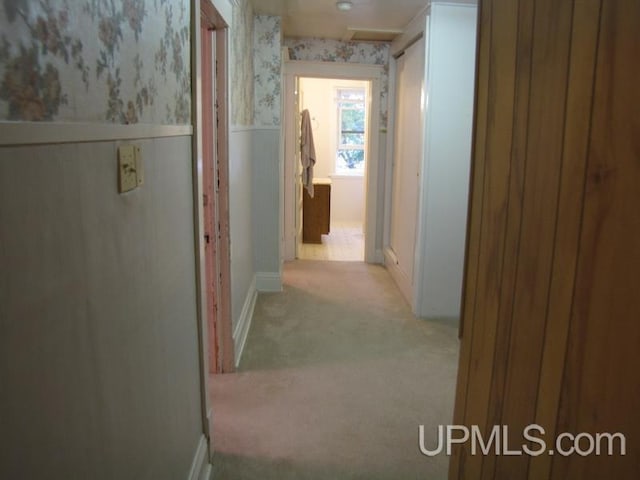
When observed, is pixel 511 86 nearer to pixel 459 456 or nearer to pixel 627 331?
pixel 627 331

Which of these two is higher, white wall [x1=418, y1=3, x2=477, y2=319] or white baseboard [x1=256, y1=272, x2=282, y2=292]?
white wall [x1=418, y1=3, x2=477, y2=319]

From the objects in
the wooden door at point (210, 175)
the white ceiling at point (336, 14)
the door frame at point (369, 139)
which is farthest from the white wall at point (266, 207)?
the wooden door at point (210, 175)

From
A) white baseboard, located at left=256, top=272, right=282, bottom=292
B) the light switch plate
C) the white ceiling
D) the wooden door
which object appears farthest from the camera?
white baseboard, located at left=256, top=272, right=282, bottom=292

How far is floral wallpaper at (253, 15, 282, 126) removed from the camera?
400 cm

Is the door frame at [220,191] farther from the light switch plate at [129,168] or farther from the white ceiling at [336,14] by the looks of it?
the white ceiling at [336,14]

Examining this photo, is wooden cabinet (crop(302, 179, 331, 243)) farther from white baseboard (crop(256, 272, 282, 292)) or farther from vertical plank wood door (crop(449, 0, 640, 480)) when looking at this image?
vertical plank wood door (crop(449, 0, 640, 480))

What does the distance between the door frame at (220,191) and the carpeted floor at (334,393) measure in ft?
0.74

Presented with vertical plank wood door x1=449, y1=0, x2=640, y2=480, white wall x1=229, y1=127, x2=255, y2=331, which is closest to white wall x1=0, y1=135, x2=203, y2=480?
vertical plank wood door x1=449, y1=0, x2=640, y2=480

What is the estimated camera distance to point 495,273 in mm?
1216

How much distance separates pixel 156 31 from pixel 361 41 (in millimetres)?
3960

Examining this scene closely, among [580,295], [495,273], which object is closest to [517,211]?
[495,273]

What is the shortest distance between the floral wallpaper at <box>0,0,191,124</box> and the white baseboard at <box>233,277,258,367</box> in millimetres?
1777

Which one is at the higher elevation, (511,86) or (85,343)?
(511,86)

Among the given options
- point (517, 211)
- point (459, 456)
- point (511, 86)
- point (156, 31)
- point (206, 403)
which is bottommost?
point (206, 403)
